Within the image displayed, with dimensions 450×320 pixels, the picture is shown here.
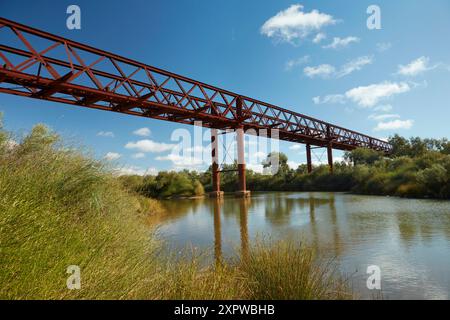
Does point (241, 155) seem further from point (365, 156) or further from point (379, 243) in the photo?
point (365, 156)

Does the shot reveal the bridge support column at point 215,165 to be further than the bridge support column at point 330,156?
No

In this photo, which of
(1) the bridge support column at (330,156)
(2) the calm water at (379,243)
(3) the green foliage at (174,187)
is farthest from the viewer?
(1) the bridge support column at (330,156)

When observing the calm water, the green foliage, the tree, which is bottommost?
the calm water

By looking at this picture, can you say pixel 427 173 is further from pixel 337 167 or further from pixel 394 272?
pixel 337 167

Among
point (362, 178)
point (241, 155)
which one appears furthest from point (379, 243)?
point (362, 178)

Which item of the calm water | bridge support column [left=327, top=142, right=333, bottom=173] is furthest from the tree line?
the calm water

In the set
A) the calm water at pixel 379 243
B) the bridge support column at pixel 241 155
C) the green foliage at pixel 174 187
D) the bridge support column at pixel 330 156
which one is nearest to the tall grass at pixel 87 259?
the calm water at pixel 379 243

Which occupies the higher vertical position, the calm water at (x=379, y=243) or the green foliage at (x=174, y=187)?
the green foliage at (x=174, y=187)

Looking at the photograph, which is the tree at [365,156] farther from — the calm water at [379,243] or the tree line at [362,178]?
the calm water at [379,243]

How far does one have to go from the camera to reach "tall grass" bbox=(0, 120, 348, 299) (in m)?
2.46

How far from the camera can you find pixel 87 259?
120 inches

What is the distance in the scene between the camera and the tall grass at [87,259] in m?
2.46

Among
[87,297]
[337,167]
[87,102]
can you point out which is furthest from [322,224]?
[337,167]

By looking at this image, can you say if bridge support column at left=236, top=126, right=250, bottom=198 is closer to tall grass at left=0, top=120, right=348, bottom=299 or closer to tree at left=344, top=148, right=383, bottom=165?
tall grass at left=0, top=120, right=348, bottom=299
